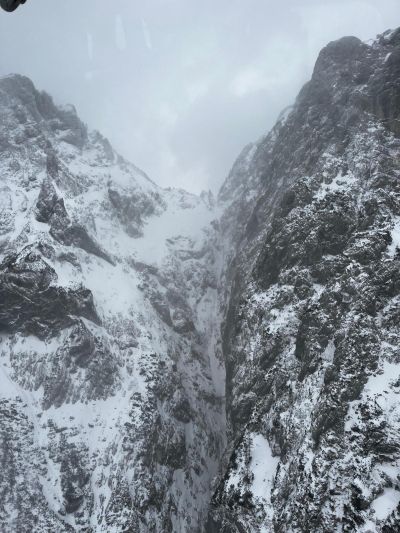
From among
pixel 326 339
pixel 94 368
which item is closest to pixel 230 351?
pixel 94 368

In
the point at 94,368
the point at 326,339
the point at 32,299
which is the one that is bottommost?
the point at 94,368

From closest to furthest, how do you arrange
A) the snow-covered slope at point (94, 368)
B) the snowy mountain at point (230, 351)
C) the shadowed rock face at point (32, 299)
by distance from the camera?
the snowy mountain at point (230, 351), the snow-covered slope at point (94, 368), the shadowed rock face at point (32, 299)

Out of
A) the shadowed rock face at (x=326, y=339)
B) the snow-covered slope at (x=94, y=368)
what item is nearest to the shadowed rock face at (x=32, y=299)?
the snow-covered slope at (x=94, y=368)

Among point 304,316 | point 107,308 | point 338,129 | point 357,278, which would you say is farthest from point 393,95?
point 107,308

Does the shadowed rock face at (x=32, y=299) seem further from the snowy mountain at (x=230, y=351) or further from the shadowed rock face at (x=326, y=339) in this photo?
the shadowed rock face at (x=326, y=339)

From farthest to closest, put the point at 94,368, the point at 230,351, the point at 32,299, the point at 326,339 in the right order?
the point at 32,299, the point at 230,351, the point at 94,368, the point at 326,339

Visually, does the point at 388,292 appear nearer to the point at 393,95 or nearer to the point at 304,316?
the point at 304,316

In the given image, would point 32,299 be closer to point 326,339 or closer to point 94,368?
point 94,368

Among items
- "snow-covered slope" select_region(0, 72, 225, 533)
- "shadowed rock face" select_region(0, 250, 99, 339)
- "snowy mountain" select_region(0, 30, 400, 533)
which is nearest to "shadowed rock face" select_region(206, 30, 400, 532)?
"snowy mountain" select_region(0, 30, 400, 533)

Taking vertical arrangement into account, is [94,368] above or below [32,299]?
below
